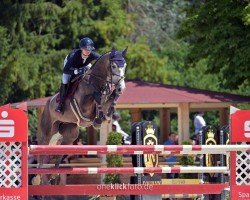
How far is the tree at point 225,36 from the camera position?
21.4 m

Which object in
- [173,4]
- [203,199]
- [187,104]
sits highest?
[173,4]

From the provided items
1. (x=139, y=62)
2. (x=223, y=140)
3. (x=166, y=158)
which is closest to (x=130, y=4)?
(x=139, y=62)

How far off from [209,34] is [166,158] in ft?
11.3

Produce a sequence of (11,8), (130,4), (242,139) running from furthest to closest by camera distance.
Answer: (130,4) < (11,8) < (242,139)

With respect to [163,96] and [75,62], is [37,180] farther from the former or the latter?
[163,96]

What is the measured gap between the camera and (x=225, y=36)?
21.6 meters

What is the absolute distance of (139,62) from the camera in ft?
106

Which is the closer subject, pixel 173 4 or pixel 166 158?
pixel 166 158

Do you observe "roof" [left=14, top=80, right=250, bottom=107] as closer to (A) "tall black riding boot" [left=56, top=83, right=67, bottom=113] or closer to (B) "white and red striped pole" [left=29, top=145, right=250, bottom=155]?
(A) "tall black riding boot" [left=56, top=83, right=67, bottom=113]

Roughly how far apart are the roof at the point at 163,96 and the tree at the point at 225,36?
2.00 feet

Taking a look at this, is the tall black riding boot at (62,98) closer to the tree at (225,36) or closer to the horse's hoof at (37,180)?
the horse's hoof at (37,180)

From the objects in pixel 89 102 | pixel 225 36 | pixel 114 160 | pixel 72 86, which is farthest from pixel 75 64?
pixel 225 36

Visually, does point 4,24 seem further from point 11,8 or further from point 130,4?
point 130,4

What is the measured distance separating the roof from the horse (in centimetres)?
663
